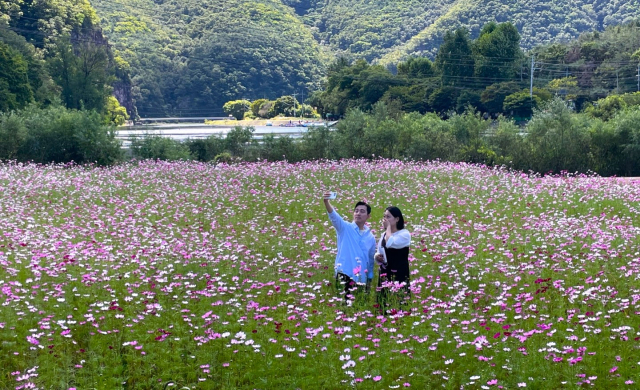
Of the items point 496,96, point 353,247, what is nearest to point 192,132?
point 496,96

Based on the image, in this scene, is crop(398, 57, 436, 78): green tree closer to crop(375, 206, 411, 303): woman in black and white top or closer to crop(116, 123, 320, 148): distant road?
crop(116, 123, 320, 148): distant road

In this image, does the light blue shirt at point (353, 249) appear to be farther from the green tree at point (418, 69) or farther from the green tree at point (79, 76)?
the green tree at point (418, 69)

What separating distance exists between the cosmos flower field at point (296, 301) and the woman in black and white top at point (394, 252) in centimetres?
22

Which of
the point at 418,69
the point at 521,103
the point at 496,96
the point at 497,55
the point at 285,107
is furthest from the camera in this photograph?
the point at 285,107

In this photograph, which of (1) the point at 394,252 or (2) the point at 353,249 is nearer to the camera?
(1) the point at 394,252

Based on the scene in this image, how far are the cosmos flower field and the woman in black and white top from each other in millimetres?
215

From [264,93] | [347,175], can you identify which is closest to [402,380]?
[347,175]

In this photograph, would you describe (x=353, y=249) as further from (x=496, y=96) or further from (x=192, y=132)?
(x=192, y=132)

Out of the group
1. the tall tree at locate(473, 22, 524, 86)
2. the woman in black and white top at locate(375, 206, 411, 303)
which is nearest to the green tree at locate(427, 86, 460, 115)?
the tall tree at locate(473, 22, 524, 86)

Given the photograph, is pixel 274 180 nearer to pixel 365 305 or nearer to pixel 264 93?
pixel 365 305

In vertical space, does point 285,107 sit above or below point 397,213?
A: below

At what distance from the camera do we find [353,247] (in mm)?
8367

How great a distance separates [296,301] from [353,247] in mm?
868

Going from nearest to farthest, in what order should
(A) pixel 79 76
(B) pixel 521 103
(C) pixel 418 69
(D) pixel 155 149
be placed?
(D) pixel 155 149
(A) pixel 79 76
(B) pixel 521 103
(C) pixel 418 69
